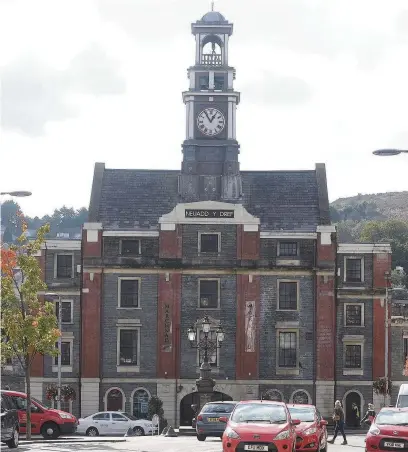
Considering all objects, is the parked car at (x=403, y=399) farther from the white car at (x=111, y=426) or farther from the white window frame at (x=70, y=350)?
the white window frame at (x=70, y=350)

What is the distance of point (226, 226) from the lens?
7394cm

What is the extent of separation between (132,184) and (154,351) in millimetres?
10457

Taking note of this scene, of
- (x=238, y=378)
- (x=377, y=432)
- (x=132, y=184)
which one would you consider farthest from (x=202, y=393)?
(x=377, y=432)

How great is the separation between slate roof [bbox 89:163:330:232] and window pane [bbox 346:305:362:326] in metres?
5.29

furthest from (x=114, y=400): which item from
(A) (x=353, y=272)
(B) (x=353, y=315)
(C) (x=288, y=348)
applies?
(A) (x=353, y=272)

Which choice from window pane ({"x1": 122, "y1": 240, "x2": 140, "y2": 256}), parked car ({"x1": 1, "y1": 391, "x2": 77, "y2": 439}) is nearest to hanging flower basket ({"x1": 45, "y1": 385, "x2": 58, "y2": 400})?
window pane ({"x1": 122, "y1": 240, "x2": 140, "y2": 256})

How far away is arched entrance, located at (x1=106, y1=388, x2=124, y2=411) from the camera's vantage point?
240 feet

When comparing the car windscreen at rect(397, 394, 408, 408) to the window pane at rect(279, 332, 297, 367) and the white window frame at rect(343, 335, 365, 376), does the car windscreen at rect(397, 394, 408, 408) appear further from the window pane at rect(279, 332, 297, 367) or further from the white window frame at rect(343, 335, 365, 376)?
the white window frame at rect(343, 335, 365, 376)

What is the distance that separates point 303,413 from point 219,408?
415 inches

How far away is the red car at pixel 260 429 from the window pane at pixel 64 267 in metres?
42.6

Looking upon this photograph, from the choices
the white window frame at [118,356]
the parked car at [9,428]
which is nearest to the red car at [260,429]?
the parked car at [9,428]

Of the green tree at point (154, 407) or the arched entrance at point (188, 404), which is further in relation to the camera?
the arched entrance at point (188, 404)

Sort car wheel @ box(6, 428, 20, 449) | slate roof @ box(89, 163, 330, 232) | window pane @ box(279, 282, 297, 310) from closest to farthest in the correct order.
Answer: car wheel @ box(6, 428, 20, 449) → window pane @ box(279, 282, 297, 310) → slate roof @ box(89, 163, 330, 232)

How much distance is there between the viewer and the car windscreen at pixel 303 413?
119 feet
